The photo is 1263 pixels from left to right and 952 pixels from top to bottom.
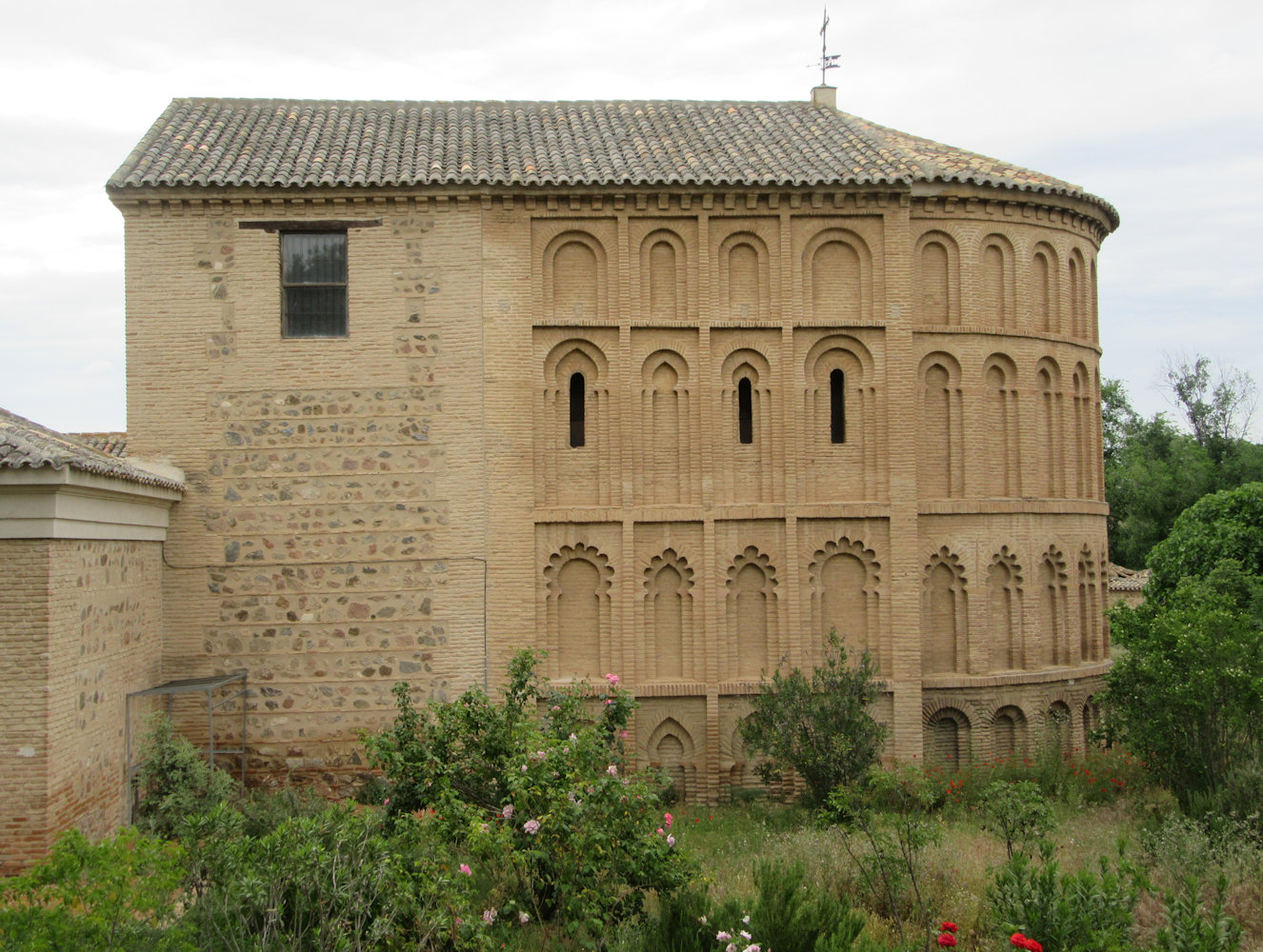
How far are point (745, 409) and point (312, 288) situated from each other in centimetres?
600

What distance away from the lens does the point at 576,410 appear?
1331 centimetres

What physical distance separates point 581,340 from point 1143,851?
8585mm

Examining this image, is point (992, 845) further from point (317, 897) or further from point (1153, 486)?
point (1153, 486)

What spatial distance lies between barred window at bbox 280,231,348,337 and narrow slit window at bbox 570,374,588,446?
10.2 ft

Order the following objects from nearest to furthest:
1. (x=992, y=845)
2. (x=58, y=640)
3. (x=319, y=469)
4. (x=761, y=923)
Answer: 1. (x=761, y=923)
2. (x=58, y=640)
3. (x=992, y=845)
4. (x=319, y=469)

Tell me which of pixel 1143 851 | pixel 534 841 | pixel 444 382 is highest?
pixel 444 382

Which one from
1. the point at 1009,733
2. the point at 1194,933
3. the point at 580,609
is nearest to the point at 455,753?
the point at 580,609

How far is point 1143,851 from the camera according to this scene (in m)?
9.13

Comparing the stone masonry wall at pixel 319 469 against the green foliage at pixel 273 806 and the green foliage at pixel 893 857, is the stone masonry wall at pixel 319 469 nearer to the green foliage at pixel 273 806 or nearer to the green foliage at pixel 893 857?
the green foliage at pixel 273 806

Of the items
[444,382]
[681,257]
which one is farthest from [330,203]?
[681,257]

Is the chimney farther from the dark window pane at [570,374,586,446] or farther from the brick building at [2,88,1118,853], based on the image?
the dark window pane at [570,374,586,446]

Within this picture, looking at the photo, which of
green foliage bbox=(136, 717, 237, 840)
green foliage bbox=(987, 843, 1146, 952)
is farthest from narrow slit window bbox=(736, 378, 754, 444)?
green foliage bbox=(136, 717, 237, 840)

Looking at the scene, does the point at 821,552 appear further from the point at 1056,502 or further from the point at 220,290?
the point at 220,290

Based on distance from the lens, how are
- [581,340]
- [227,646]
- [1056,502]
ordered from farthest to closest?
[1056,502] < [581,340] < [227,646]
